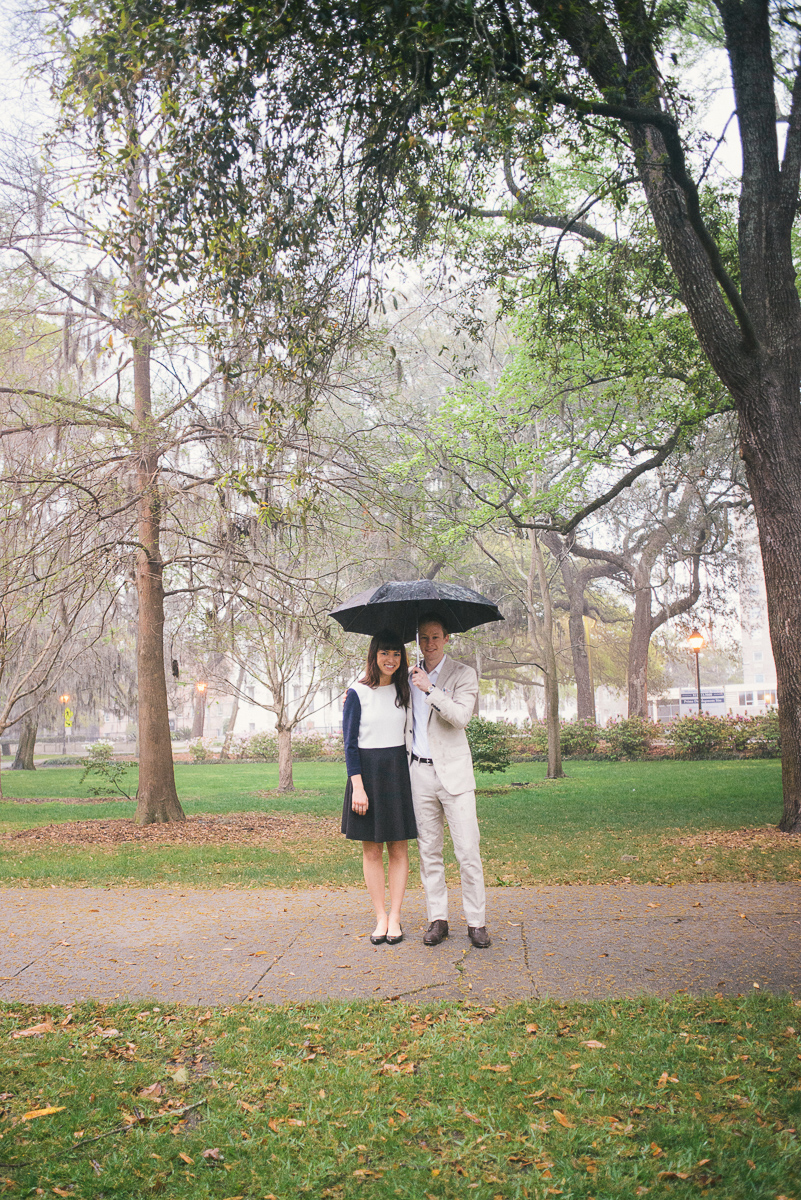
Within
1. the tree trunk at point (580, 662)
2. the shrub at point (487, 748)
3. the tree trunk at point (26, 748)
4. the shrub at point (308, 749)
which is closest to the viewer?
the shrub at point (487, 748)

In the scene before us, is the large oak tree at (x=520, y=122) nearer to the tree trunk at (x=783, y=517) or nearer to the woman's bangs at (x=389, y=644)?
the tree trunk at (x=783, y=517)

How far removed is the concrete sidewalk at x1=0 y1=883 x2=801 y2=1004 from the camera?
14.4 ft

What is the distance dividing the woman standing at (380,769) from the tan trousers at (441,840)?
0.09 meters

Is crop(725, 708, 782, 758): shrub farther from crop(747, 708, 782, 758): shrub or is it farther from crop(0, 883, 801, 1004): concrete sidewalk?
crop(0, 883, 801, 1004): concrete sidewalk

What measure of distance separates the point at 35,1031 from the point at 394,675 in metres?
2.62

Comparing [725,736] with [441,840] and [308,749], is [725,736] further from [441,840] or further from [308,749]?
[441,840]

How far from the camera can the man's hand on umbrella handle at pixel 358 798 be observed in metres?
4.99

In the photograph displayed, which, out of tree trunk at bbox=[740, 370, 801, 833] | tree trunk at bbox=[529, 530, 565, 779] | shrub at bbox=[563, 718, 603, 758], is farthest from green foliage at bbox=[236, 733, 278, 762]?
tree trunk at bbox=[740, 370, 801, 833]

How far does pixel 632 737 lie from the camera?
27297 mm

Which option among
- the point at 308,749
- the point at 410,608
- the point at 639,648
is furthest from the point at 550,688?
the point at 410,608

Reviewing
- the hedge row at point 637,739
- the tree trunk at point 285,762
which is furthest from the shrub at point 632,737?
the tree trunk at point 285,762

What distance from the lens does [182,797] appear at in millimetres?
19703

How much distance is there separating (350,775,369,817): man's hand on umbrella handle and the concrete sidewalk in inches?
33.3

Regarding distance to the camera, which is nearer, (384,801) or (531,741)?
(384,801)
